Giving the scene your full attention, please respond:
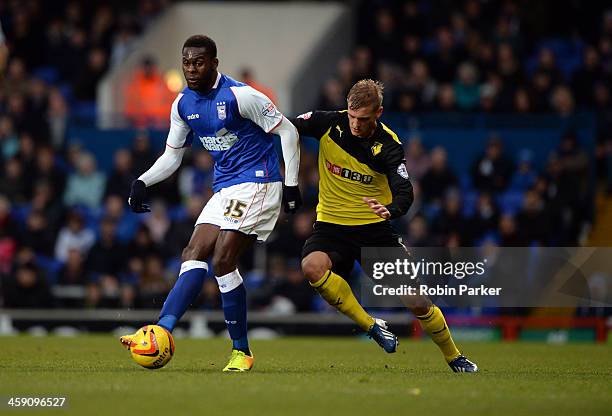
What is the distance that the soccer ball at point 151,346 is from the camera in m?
9.10

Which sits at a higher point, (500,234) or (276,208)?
(276,208)

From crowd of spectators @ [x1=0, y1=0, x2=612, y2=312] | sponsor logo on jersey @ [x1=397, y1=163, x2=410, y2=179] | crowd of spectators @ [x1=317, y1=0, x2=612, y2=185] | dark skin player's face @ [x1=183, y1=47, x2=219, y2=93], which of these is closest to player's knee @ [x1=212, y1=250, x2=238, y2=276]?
dark skin player's face @ [x1=183, y1=47, x2=219, y2=93]

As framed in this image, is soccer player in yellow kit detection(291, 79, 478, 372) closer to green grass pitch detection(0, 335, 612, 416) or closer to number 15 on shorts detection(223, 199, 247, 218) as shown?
green grass pitch detection(0, 335, 612, 416)

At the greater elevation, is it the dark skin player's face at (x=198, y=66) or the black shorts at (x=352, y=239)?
the dark skin player's face at (x=198, y=66)

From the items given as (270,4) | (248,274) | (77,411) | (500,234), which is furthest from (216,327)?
(77,411)

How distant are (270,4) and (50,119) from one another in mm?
4411

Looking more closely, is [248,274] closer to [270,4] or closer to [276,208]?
[270,4]

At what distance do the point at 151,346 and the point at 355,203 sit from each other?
197 cm

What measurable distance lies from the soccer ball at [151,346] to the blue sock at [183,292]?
0.19 metres

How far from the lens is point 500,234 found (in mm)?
17750

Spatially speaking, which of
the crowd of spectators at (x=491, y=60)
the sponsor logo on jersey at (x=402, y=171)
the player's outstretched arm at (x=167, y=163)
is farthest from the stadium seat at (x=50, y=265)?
the sponsor logo on jersey at (x=402, y=171)

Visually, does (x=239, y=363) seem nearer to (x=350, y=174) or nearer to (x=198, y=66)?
(x=350, y=174)

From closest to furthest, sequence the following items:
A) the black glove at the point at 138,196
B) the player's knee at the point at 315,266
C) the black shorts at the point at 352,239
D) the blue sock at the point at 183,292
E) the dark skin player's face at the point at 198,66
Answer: the blue sock at the point at 183,292, the dark skin player's face at the point at 198,66, the player's knee at the point at 315,266, the black glove at the point at 138,196, the black shorts at the point at 352,239

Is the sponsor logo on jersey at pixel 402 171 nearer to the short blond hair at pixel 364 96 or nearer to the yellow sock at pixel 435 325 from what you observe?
the short blond hair at pixel 364 96
